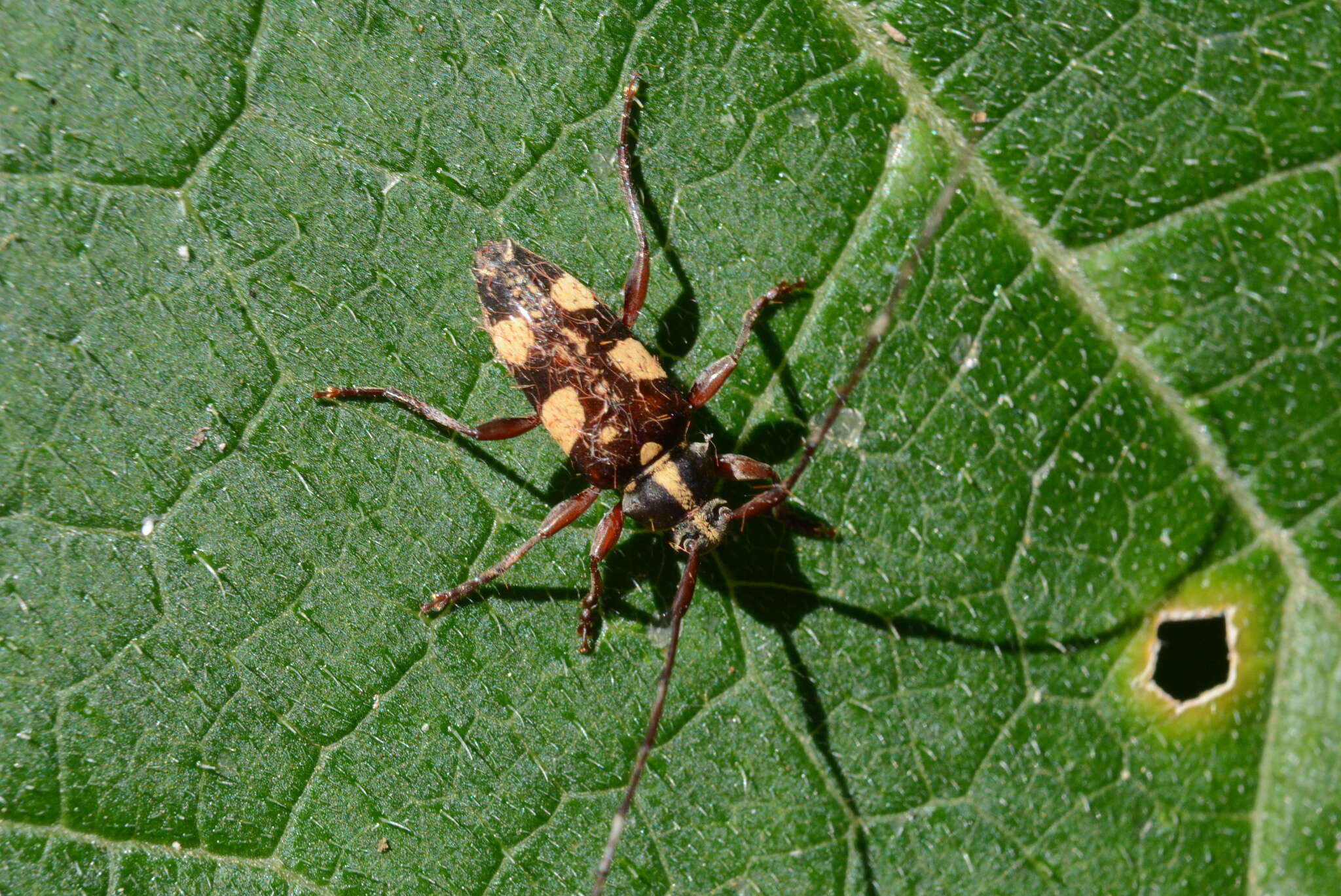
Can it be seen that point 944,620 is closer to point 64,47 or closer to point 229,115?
point 229,115

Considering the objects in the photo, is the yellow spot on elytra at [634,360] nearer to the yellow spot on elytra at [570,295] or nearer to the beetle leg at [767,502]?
the yellow spot on elytra at [570,295]

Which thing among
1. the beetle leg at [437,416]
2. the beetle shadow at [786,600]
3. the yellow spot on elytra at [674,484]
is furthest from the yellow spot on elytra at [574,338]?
the beetle shadow at [786,600]

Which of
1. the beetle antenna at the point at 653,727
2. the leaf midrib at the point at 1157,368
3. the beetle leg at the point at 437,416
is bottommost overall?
the beetle antenna at the point at 653,727

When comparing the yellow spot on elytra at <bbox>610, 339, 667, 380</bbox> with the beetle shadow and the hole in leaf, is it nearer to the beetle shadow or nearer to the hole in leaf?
the beetle shadow

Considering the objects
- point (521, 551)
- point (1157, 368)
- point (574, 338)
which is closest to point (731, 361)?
point (574, 338)

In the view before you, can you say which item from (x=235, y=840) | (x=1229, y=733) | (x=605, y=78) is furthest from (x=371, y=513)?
(x=1229, y=733)

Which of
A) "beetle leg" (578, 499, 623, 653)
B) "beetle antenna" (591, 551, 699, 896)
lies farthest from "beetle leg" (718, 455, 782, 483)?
"beetle leg" (578, 499, 623, 653)
